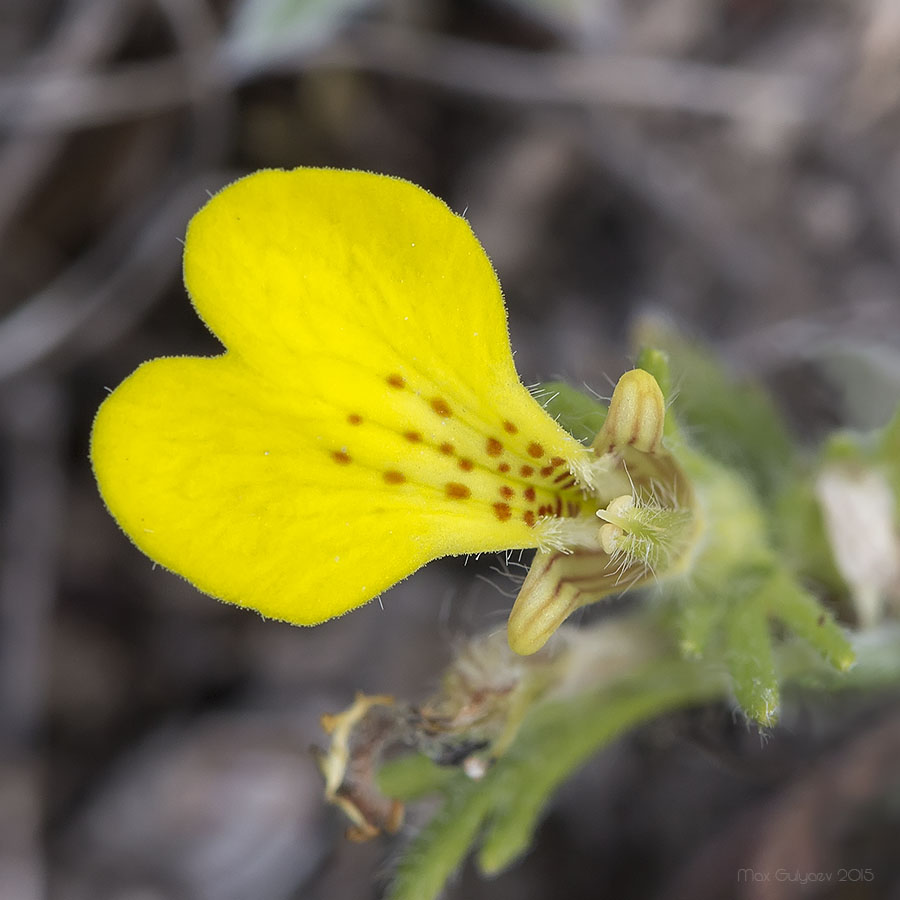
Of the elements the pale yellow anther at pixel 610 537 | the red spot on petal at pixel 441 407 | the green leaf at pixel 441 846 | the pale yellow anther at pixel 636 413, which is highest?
the red spot on petal at pixel 441 407

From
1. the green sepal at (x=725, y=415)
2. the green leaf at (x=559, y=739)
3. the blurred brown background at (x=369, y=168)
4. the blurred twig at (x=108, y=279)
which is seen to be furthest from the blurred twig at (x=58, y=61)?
the green leaf at (x=559, y=739)

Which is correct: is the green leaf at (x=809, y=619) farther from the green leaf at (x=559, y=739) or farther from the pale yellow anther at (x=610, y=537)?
the pale yellow anther at (x=610, y=537)

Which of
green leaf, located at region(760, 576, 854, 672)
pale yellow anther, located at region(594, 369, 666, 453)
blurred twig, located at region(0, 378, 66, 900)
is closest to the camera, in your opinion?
pale yellow anther, located at region(594, 369, 666, 453)

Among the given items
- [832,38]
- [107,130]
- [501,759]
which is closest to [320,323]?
[501,759]

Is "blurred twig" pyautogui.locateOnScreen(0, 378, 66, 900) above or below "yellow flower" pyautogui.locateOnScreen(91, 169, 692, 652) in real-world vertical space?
below

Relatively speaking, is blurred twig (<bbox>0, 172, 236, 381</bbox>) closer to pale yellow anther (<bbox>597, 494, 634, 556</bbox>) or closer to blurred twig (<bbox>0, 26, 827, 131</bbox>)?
blurred twig (<bbox>0, 26, 827, 131</bbox>)

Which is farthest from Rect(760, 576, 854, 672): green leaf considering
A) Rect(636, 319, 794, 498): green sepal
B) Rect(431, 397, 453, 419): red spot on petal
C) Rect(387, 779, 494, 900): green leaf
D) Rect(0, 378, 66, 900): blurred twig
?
Rect(0, 378, 66, 900): blurred twig

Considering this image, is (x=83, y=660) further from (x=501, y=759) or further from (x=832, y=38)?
(x=832, y=38)
